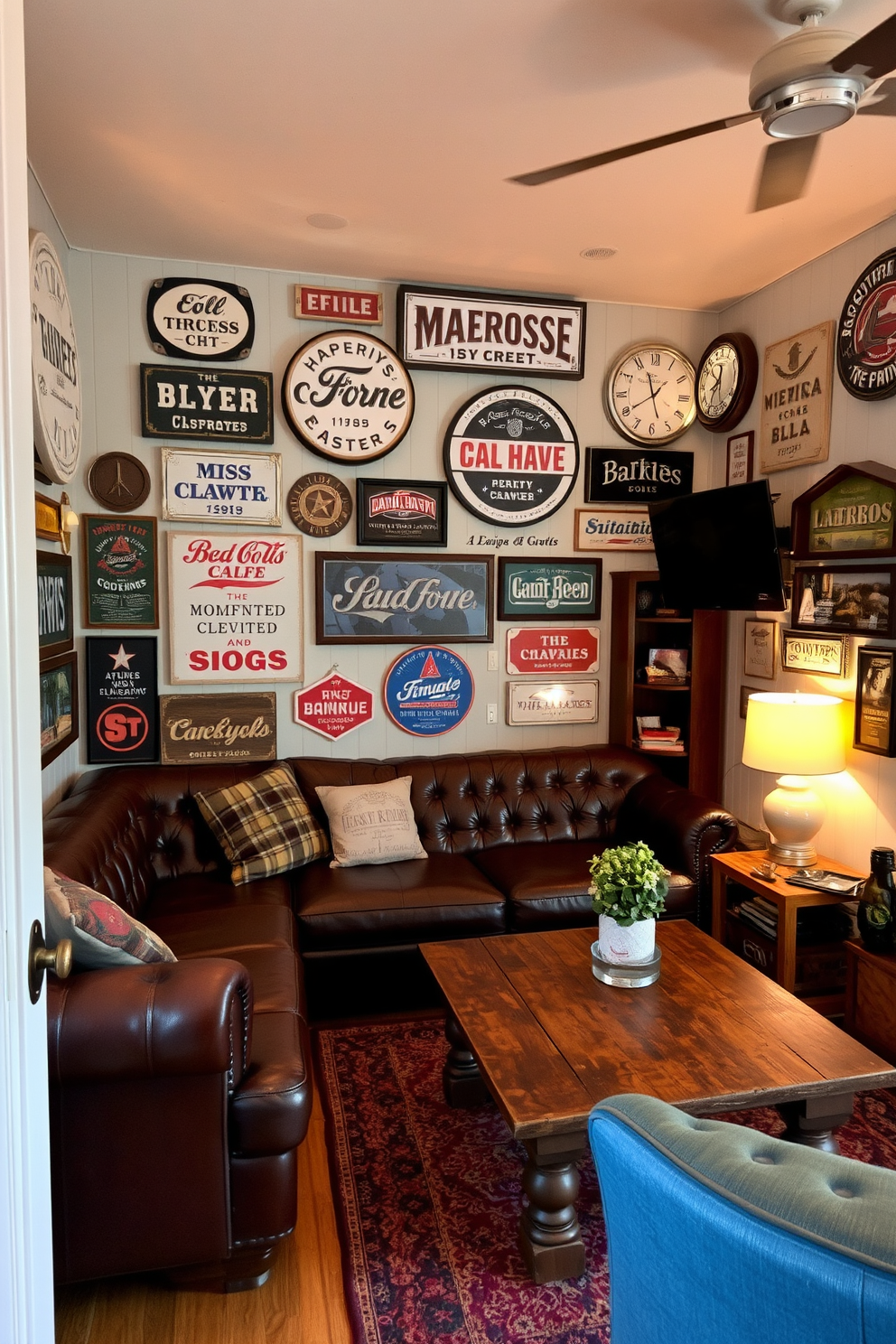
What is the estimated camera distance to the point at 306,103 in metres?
2.46

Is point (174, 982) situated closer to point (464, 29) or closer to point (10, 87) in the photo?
point (10, 87)

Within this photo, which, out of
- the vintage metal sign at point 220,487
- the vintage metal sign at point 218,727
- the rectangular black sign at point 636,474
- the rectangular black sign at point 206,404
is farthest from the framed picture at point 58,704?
the rectangular black sign at point 636,474

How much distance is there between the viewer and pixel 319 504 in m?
3.98

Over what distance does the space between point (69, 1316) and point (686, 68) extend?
11.0ft

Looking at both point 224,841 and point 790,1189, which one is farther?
point 224,841

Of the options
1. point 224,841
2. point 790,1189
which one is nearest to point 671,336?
point 224,841

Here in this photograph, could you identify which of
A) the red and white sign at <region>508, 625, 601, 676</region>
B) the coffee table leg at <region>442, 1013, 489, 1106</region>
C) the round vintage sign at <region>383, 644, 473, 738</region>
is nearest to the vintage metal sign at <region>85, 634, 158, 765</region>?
the round vintage sign at <region>383, 644, 473, 738</region>

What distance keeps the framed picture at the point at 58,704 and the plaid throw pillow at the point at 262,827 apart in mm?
584

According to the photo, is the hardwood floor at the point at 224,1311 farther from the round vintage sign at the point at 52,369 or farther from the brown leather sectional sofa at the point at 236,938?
the round vintage sign at the point at 52,369

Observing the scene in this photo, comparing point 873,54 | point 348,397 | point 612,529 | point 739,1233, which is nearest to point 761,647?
point 612,529

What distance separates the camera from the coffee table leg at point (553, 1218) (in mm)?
1967

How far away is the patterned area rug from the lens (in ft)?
6.21

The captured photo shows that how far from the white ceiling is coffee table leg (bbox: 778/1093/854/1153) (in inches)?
101

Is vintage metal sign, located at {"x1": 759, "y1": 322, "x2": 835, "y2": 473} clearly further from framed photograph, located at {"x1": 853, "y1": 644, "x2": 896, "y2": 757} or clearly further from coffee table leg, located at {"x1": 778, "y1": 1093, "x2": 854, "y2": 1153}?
coffee table leg, located at {"x1": 778, "y1": 1093, "x2": 854, "y2": 1153}
